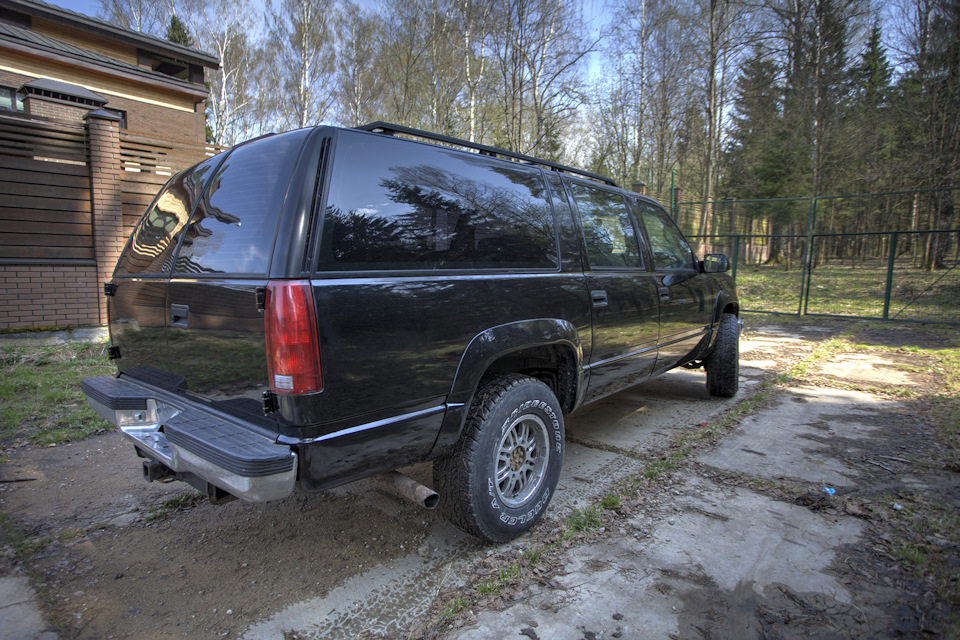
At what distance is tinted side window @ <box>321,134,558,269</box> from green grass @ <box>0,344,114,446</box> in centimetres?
368

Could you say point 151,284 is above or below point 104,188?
below

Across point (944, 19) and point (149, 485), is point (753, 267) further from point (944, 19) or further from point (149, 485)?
point (149, 485)

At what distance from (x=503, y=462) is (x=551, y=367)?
636 mm

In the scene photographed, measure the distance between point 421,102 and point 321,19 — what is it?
256 inches

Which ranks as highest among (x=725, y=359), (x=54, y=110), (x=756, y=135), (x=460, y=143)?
(x=756, y=135)

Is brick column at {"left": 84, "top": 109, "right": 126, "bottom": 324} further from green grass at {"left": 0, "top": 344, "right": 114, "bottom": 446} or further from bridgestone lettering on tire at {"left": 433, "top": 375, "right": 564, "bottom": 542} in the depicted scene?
bridgestone lettering on tire at {"left": 433, "top": 375, "right": 564, "bottom": 542}

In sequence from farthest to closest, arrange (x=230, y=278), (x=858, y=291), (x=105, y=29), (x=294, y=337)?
(x=858, y=291) → (x=105, y=29) → (x=230, y=278) → (x=294, y=337)

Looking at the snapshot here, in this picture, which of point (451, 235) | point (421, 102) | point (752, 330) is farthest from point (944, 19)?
point (451, 235)

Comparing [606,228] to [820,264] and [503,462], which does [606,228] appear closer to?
[503,462]

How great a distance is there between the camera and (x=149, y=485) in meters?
3.31

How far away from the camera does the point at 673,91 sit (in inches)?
796

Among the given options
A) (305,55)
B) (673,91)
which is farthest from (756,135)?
(305,55)

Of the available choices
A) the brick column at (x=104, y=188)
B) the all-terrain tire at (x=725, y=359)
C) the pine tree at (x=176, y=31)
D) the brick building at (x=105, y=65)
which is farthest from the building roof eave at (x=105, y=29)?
the all-terrain tire at (x=725, y=359)

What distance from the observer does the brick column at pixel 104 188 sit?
7.28 m
